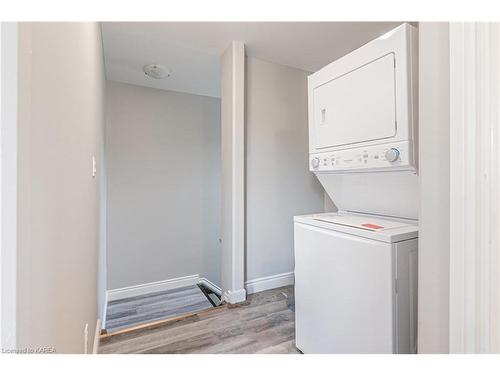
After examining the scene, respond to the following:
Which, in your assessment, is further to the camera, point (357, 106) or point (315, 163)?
point (315, 163)

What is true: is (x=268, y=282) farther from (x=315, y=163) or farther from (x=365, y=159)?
(x=365, y=159)

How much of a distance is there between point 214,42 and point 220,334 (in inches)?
98.1

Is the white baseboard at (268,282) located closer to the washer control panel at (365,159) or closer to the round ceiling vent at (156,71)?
the washer control panel at (365,159)

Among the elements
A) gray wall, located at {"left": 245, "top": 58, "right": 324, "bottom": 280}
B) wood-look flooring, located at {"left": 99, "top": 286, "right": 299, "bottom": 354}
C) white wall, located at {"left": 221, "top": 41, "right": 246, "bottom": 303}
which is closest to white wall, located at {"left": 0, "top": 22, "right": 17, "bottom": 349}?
wood-look flooring, located at {"left": 99, "top": 286, "right": 299, "bottom": 354}

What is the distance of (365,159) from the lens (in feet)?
4.29

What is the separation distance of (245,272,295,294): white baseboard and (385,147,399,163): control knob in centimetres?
183

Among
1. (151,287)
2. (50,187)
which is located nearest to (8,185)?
(50,187)

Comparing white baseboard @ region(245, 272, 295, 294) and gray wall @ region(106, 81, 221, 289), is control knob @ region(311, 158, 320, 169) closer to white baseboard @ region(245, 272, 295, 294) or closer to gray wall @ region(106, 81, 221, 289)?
white baseboard @ region(245, 272, 295, 294)

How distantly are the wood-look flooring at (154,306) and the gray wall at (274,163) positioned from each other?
42.7 inches

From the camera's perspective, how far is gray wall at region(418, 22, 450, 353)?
25.8 inches

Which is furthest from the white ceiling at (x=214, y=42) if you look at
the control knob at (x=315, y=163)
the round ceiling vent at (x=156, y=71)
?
the control knob at (x=315, y=163)

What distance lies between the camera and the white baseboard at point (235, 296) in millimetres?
2219

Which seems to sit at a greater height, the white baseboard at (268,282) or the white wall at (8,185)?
the white wall at (8,185)
